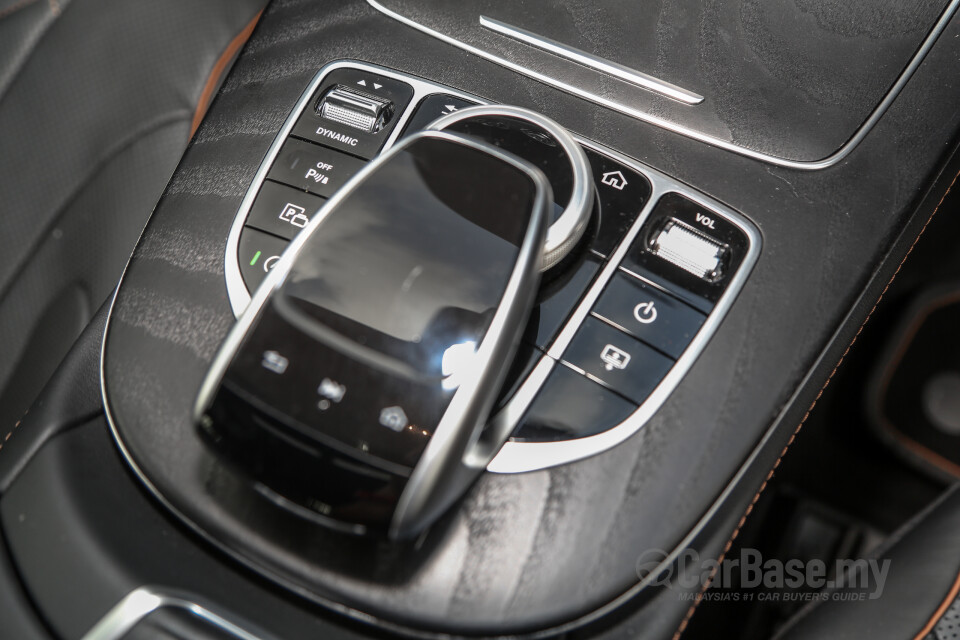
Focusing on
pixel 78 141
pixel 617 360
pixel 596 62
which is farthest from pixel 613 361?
pixel 78 141

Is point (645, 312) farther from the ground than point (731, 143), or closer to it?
closer to it

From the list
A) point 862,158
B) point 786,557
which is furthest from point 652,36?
point 786,557

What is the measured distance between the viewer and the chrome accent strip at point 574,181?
47 cm

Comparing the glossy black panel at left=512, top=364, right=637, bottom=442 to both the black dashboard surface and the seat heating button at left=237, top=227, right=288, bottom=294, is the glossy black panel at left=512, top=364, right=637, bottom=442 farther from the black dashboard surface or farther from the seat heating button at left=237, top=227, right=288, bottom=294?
the seat heating button at left=237, top=227, right=288, bottom=294

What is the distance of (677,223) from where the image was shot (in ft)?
1.65

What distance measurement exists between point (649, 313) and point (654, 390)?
5cm

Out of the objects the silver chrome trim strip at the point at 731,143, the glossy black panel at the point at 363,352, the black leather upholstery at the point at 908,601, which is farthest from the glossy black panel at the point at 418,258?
the black leather upholstery at the point at 908,601

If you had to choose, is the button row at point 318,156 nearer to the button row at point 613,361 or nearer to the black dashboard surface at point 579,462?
the black dashboard surface at point 579,462

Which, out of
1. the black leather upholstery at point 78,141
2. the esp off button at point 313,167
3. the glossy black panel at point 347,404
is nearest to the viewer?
the glossy black panel at point 347,404

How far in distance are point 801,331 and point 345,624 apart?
0.31 metres

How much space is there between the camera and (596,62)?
0.56 metres

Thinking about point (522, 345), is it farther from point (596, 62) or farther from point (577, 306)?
point (596, 62)

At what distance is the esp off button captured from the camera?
0.52 meters

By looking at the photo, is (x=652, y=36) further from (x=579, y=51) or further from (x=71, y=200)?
(x=71, y=200)
